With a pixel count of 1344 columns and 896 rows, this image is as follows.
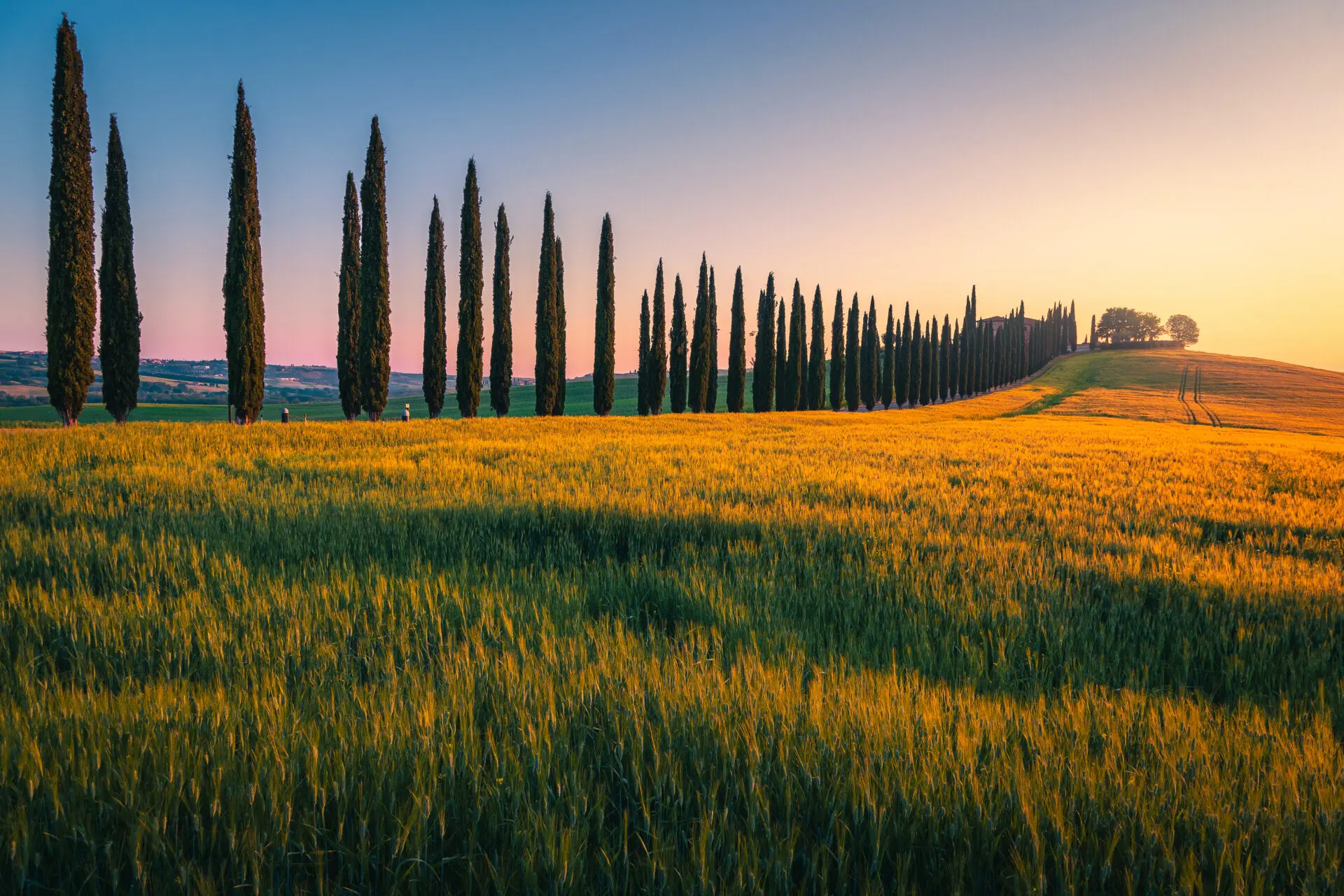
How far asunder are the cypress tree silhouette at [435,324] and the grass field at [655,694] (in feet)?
82.9

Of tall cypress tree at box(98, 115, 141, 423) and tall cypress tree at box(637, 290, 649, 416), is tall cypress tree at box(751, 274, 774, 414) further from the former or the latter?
tall cypress tree at box(98, 115, 141, 423)

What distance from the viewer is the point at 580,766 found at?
2051mm

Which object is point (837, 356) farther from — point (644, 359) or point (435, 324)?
point (435, 324)

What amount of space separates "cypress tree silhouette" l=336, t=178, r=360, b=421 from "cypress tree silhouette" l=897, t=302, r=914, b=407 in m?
53.4

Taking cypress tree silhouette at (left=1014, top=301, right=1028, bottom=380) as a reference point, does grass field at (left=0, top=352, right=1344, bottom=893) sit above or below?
below

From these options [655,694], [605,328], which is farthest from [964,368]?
[655,694]

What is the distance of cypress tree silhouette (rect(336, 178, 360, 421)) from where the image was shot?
29266 mm

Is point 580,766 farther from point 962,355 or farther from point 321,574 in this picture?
point 962,355

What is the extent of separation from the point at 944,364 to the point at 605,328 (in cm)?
5124

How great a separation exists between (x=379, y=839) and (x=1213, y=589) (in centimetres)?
622

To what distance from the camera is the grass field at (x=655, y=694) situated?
5.39 ft

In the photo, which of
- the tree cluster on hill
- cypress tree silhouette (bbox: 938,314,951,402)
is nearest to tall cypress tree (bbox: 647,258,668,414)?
cypress tree silhouette (bbox: 938,314,951,402)

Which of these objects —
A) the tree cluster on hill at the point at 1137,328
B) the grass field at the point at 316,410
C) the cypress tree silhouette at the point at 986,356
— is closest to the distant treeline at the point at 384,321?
the grass field at the point at 316,410

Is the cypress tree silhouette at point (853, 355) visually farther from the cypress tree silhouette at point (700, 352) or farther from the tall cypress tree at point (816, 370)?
the cypress tree silhouette at point (700, 352)
